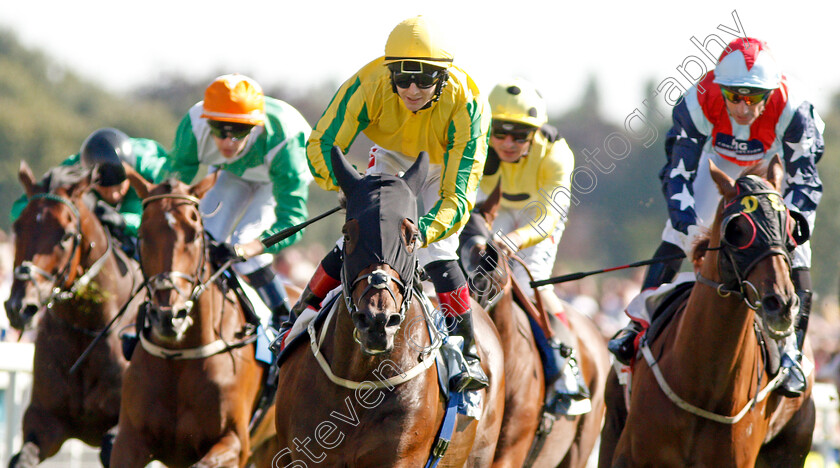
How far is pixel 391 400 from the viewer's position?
468cm

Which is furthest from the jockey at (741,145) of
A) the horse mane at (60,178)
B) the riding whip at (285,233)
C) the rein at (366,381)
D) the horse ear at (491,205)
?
the horse mane at (60,178)

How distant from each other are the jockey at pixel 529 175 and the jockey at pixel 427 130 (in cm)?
166

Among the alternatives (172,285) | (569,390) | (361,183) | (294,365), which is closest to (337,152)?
(361,183)

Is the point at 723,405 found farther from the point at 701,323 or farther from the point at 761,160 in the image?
the point at 761,160

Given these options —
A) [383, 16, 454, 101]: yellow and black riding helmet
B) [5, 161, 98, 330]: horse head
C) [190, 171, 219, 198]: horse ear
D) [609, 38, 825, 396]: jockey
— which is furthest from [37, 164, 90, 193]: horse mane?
[609, 38, 825, 396]: jockey

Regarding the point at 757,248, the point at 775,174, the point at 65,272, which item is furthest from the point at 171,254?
the point at 775,174

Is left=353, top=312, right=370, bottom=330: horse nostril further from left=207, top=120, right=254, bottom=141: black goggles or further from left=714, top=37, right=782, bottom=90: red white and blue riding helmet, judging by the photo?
left=207, top=120, right=254, bottom=141: black goggles

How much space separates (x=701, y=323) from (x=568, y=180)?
92.3 inches

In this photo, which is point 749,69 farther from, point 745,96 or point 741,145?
point 741,145

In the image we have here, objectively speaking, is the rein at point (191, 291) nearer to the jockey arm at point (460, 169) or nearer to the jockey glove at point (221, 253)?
the jockey glove at point (221, 253)

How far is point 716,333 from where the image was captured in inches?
212

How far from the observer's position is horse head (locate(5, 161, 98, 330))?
649 centimetres

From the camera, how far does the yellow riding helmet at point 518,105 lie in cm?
737

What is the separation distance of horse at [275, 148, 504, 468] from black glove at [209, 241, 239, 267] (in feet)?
5.64
